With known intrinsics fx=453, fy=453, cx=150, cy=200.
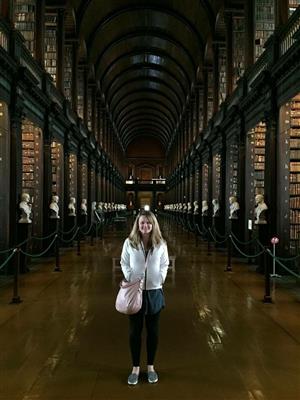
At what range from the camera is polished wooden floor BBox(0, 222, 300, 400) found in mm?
3182

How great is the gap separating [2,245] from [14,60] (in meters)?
3.43

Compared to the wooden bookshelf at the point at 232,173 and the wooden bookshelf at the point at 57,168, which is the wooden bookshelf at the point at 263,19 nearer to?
the wooden bookshelf at the point at 232,173

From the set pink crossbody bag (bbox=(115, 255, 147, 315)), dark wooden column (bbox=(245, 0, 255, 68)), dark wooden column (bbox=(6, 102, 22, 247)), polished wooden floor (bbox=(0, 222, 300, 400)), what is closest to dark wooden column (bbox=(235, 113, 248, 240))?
dark wooden column (bbox=(245, 0, 255, 68))

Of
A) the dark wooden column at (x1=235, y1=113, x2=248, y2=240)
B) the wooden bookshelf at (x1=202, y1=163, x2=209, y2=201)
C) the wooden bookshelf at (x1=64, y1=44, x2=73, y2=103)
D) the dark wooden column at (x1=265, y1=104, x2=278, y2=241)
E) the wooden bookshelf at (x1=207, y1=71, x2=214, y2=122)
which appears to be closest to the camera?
the dark wooden column at (x1=265, y1=104, x2=278, y2=241)

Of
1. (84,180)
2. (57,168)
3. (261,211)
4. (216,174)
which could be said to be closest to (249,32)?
(261,211)

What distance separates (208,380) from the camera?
3.34 m

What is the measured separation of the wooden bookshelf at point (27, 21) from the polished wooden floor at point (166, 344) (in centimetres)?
664

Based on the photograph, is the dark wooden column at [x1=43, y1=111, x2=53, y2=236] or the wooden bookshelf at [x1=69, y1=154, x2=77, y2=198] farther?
the wooden bookshelf at [x1=69, y1=154, x2=77, y2=198]

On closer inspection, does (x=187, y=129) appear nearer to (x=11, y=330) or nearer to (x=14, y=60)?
(x=14, y=60)

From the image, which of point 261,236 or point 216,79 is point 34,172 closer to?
point 261,236

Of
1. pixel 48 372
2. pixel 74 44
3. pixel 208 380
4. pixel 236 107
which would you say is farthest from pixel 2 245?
pixel 74 44

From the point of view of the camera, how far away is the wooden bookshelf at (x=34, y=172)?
11.2 metres

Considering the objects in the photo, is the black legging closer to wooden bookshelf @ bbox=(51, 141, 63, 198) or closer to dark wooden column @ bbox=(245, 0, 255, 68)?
dark wooden column @ bbox=(245, 0, 255, 68)

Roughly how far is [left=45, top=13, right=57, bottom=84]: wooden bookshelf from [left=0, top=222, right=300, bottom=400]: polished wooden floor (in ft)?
28.3
